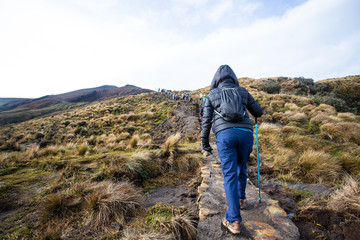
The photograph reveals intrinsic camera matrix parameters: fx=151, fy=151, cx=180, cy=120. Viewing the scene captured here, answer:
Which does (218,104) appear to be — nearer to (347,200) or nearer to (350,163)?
(347,200)

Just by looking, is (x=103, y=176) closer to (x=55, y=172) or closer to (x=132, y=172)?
(x=132, y=172)

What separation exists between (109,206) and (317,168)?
195 inches

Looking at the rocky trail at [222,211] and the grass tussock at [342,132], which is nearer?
the rocky trail at [222,211]

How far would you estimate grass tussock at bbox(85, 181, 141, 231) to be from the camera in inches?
92.3

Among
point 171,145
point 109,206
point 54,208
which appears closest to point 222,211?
point 109,206

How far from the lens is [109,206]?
2.55 metres

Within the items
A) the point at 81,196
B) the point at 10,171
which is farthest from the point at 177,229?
the point at 10,171

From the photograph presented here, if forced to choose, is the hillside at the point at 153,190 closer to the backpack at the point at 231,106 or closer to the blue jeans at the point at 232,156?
the blue jeans at the point at 232,156

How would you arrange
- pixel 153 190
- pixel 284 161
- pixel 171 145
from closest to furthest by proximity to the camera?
pixel 153 190
pixel 284 161
pixel 171 145

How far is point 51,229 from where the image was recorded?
213 cm

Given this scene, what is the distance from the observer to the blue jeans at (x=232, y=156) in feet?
6.91

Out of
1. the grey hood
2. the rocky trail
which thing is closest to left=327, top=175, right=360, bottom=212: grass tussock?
the rocky trail

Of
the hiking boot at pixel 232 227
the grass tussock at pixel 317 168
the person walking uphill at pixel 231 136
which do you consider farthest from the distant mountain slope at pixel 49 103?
the grass tussock at pixel 317 168

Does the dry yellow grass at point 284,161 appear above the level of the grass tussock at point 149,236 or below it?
below
